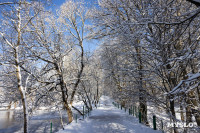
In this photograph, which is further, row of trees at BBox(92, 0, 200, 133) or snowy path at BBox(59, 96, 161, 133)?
snowy path at BBox(59, 96, 161, 133)

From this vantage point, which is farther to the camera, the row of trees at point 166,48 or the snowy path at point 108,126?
the snowy path at point 108,126

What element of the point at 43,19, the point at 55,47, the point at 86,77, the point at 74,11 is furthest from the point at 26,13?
the point at 86,77

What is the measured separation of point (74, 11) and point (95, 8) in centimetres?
408

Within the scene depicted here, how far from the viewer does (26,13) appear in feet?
25.4

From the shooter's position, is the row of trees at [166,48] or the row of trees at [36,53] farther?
the row of trees at [36,53]

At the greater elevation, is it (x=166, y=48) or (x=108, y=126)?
(x=166, y=48)

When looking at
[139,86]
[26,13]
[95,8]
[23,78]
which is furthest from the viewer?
[23,78]

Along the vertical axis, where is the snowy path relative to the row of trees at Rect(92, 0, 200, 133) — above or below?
below

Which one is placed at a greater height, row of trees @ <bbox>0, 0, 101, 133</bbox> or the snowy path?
row of trees @ <bbox>0, 0, 101, 133</bbox>

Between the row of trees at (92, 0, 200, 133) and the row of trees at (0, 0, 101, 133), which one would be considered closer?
the row of trees at (92, 0, 200, 133)

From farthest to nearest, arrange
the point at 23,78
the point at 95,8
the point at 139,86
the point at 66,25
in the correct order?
the point at 66,25
the point at 23,78
the point at 95,8
the point at 139,86

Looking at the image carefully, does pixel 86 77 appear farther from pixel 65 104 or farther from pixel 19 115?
pixel 19 115

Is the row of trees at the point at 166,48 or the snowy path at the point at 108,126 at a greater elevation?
the row of trees at the point at 166,48

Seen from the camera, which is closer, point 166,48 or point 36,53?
point 166,48
